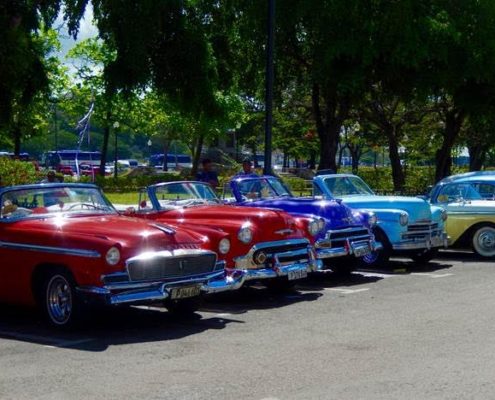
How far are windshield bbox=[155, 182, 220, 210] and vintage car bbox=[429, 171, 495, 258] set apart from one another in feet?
19.6

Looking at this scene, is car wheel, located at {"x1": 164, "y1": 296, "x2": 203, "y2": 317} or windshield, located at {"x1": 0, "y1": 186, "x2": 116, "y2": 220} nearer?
car wheel, located at {"x1": 164, "y1": 296, "x2": 203, "y2": 317}

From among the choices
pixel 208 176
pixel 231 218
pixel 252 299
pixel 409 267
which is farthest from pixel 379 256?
pixel 231 218

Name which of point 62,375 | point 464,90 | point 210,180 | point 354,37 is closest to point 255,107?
point 464,90

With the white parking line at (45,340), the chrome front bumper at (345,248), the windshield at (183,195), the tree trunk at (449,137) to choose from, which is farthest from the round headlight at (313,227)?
the tree trunk at (449,137)

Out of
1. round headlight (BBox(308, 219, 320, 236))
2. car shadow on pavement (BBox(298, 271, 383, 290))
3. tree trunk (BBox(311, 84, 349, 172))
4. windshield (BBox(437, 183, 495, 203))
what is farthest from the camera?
tree trunk (BBox(311, 84, 349, 172))

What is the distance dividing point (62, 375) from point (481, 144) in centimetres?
3144

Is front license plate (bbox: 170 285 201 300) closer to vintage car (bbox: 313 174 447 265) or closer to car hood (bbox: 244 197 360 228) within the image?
car hood (bbox: 244 197 360 228)

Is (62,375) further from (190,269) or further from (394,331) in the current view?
(394,331)

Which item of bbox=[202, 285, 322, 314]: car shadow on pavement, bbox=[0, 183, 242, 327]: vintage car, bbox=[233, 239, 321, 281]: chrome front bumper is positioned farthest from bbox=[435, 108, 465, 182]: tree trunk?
bbox=[0, 183, 242, 327]: vintage car

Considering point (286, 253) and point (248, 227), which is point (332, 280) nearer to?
point (286, 253)

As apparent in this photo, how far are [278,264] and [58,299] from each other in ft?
10.4

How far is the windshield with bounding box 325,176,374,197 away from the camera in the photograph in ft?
49.8

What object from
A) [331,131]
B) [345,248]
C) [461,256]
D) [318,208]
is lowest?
[461,256]

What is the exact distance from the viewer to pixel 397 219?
47.8ft
